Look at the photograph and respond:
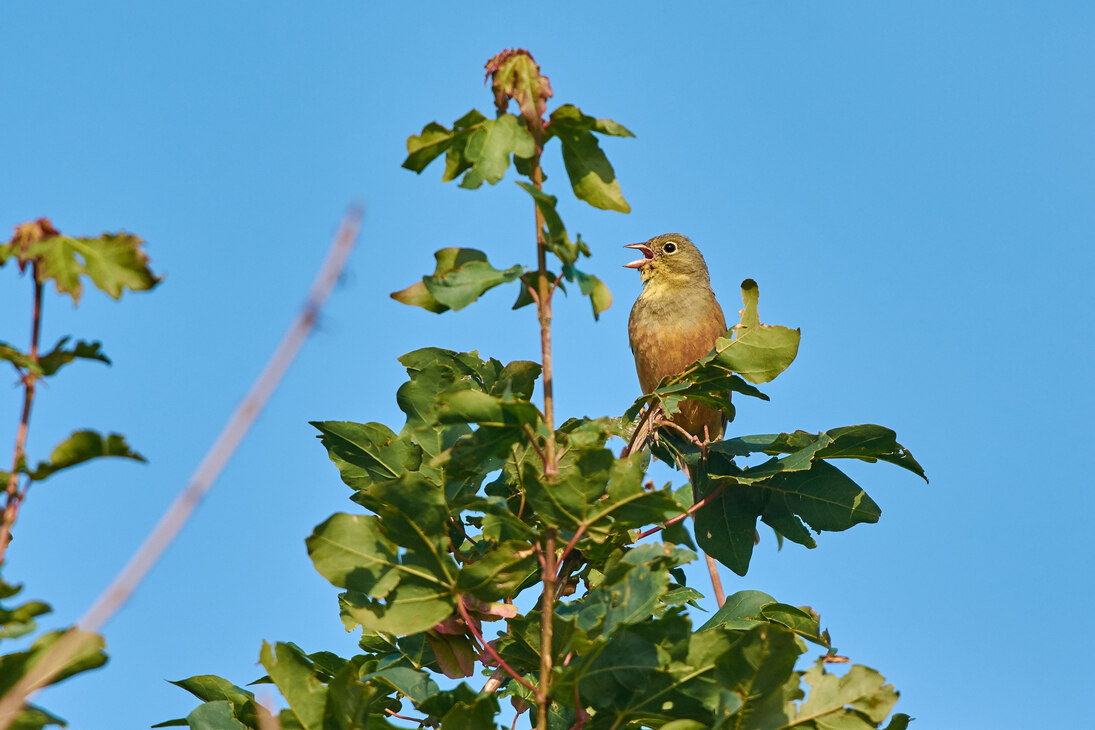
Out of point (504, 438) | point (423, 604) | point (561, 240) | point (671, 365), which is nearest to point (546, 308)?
point (561, 240)

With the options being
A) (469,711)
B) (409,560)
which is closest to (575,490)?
(409,560)

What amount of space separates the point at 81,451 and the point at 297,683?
3.15 ft

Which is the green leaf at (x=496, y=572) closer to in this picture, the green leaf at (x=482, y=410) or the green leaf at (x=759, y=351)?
the green leaf at (x=482, y=410)

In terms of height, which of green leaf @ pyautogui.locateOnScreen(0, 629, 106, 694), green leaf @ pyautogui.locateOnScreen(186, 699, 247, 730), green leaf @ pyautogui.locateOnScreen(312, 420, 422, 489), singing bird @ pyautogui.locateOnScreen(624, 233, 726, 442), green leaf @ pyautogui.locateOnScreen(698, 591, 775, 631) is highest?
singing bird @ pyautogui.locateOnScreen(624, 233, 726, 442)

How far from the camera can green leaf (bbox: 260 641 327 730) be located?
2.69m

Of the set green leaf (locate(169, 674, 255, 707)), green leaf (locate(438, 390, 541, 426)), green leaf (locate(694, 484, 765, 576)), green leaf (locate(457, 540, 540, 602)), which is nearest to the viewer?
green leaf (locate(438, 390, 541, 426))

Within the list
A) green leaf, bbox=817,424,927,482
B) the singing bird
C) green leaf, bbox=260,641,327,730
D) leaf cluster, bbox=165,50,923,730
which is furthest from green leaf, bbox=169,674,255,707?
the singing bird

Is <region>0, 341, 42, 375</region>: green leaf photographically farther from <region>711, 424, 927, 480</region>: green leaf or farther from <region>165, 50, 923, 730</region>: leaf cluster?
<region>711, 424, 927, 480</region>: green leaf

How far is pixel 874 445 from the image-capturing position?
138 inches

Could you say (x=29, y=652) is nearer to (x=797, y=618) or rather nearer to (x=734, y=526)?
(x=797, y=618)

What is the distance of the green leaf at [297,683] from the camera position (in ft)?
8.82

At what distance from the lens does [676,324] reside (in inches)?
309

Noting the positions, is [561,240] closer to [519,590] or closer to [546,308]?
[546,308]

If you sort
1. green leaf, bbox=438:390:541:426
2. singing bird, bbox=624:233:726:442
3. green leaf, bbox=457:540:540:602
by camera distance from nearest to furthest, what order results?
1. green leaf, bbox=438:390:541:426
2. green leaf, bbox=457:540:540:602
3. singing bird, bbox=624:233:726:442
